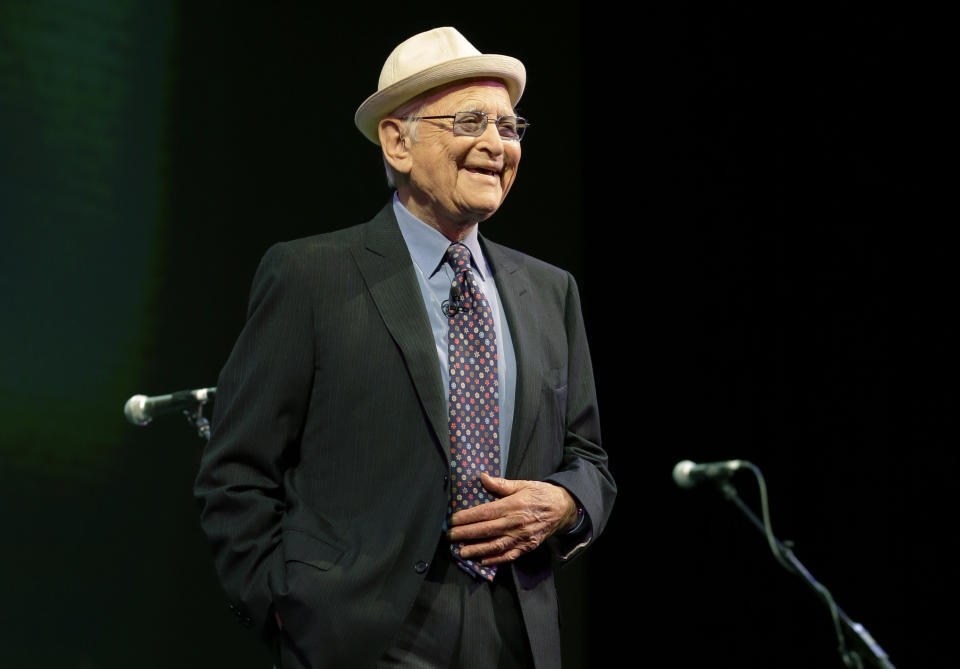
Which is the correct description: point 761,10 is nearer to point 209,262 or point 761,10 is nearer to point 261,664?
point 209,262

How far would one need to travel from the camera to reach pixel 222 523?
5.91 feet

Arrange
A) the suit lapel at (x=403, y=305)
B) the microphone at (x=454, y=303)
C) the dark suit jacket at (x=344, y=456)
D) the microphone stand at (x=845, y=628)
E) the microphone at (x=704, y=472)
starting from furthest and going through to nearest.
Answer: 1. the microphone at (x=704, y=472)
2. the microphone stand at (x=845, y=628)
3. the microphone at (x=454, y=303)
4. the suit lapel at (x=403, y=305)
5. the dark suit jacket at (x=344, y=456)

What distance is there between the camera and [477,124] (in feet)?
6.62

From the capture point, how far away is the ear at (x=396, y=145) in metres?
2.06

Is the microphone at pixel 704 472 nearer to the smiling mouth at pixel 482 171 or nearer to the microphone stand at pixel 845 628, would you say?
the microphone stand at pixel 845 628

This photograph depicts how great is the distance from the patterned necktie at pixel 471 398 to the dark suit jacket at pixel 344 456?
4cm

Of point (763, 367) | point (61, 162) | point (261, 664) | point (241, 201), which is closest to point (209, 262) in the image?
point (241, 201)

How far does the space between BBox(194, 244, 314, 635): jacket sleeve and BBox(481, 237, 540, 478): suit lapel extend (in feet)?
1.25

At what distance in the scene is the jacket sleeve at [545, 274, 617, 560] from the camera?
6.34 feet

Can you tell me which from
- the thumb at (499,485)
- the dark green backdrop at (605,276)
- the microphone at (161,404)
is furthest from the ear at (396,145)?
the dark green backdrop at (605,276)

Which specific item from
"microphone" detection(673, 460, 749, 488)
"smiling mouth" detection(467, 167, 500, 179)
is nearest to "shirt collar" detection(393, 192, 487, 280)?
"smiling mouth" detection(467, 167, 500, 179)

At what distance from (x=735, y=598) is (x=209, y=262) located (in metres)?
Result: 2.25

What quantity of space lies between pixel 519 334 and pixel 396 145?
0.45 meters

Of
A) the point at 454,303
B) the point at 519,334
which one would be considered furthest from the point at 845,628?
the point at 454,303
